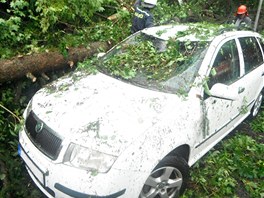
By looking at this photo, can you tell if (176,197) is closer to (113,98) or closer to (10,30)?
(113,98)

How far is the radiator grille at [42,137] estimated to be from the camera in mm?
3092

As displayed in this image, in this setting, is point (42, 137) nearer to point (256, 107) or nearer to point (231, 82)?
point (231, 82)

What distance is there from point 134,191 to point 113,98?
42.4 inches

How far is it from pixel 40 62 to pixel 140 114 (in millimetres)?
2379

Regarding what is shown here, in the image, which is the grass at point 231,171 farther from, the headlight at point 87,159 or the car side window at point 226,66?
the headlight at point 87,159

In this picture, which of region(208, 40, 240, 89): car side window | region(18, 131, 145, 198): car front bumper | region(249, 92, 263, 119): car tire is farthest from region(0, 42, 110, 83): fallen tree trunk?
region(249, 92, 263, 119): car tire

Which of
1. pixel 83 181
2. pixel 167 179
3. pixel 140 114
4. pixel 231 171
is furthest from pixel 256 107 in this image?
pixel 83 181

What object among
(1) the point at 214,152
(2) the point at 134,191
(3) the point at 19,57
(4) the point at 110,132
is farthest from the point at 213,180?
(3) the point at 19,57

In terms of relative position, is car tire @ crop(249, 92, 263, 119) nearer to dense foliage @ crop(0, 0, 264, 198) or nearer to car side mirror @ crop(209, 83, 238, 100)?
dense foliage @ crop(0, 0, 264, 198)

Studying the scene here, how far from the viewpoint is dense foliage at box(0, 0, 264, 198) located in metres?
4.03

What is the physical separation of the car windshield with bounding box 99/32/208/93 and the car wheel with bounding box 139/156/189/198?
85cm

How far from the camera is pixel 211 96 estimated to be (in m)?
3.83

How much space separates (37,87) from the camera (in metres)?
5.23

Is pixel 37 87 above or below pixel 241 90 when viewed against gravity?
below
